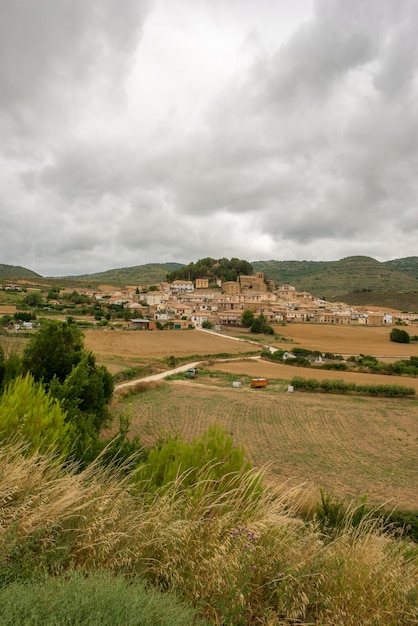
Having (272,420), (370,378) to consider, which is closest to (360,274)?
(370,378)

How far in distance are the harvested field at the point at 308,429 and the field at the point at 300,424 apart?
0.03 m

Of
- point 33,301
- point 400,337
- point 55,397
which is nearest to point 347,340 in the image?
point 400,337

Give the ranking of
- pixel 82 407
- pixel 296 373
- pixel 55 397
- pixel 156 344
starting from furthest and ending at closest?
pixel 156 344 → pixel 296 373 → pixel 82 407 → pixel 55 397

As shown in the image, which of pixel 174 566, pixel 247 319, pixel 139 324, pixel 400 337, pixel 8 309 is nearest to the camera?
pixel 174 566

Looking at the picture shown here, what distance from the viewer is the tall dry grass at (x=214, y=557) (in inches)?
117

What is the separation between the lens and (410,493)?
449 inches

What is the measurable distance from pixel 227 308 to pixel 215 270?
3976 cm

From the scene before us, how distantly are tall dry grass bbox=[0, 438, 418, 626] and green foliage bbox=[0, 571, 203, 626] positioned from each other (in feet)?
1.23

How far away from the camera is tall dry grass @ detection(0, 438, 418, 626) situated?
117 inches

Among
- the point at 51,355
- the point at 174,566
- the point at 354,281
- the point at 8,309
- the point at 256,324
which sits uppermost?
the point at 354,281

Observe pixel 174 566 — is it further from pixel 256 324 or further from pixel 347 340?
pixel 256 324

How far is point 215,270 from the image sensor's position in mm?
128500

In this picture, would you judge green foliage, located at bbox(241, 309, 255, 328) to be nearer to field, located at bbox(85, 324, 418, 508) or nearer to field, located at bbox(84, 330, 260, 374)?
field, located at bbox(84, 330, 260, 374)

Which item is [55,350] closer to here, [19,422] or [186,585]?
[19,422]
